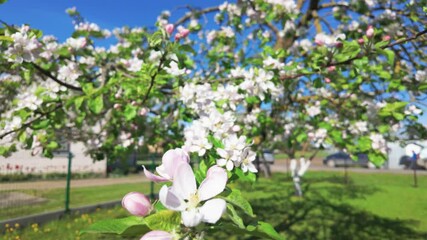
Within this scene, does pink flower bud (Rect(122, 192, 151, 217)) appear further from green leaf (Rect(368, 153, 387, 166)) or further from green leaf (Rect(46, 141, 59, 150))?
green leaf (Rect(368, 153, 387, 166))

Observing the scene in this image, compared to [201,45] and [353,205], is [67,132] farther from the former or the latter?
[353,205]

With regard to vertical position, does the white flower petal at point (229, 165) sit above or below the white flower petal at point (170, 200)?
above

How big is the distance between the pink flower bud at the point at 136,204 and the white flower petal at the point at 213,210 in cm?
16

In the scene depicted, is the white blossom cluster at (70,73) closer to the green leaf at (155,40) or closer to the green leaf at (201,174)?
the green leaf at (155,40)

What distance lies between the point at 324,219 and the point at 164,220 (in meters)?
8.09

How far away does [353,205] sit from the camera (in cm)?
1061

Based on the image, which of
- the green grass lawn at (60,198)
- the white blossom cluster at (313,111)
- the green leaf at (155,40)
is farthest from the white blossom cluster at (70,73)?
the green grass lawn at (60,198)

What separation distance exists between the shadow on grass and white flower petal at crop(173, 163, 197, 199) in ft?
19.4

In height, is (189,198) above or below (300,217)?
above

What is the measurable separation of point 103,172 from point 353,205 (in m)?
12.0

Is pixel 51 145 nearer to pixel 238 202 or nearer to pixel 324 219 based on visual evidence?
pixel 238 202

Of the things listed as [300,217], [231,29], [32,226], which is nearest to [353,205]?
[300,217]

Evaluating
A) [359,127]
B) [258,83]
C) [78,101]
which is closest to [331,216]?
[359,127]

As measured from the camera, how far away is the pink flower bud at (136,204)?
0.90 m
